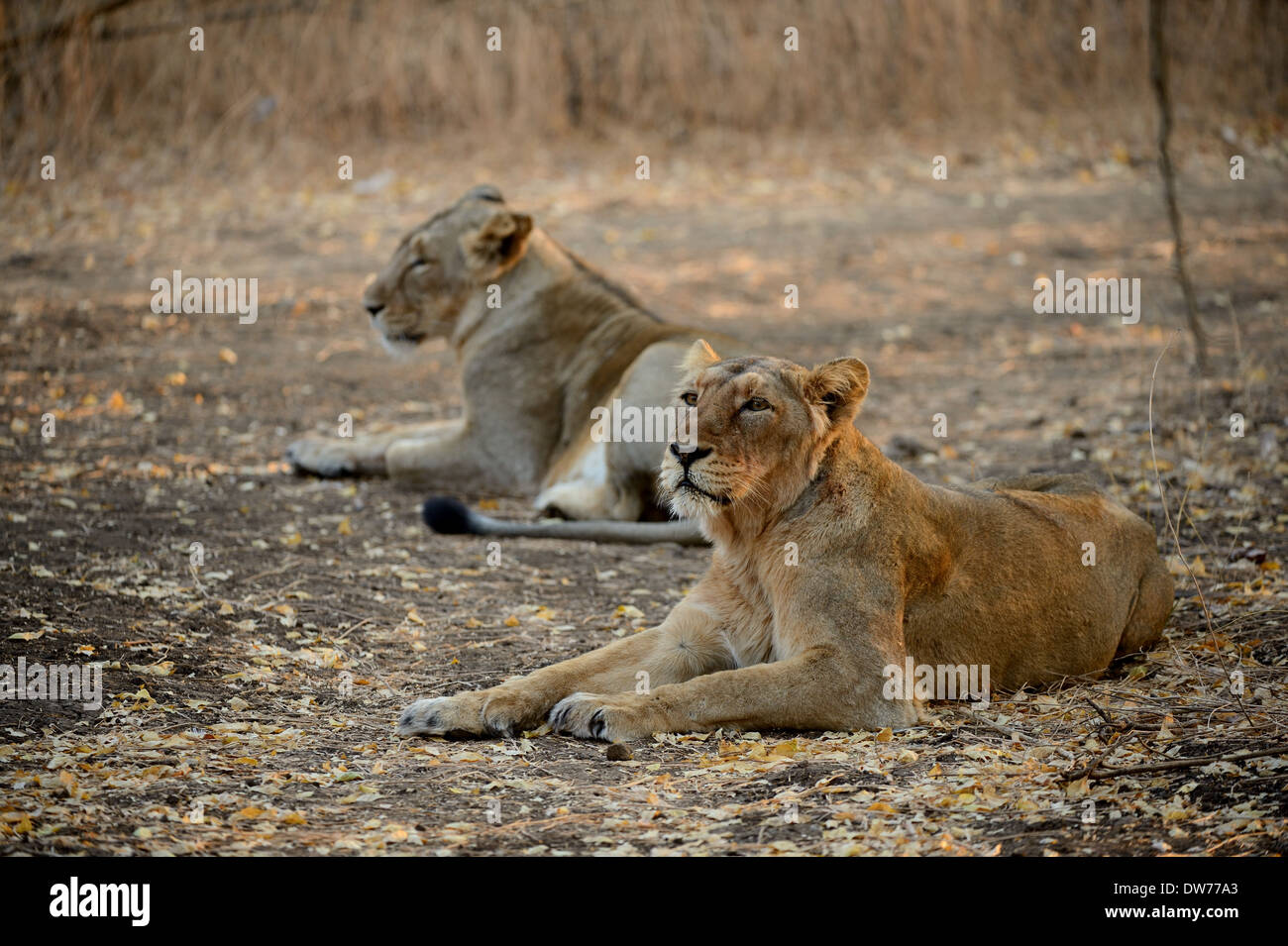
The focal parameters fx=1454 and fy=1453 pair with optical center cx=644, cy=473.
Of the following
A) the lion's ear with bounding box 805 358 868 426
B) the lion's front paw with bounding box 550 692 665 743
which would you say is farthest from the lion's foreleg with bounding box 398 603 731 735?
the lion's ear with bounding box 805 358 868 426

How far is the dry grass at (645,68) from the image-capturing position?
1612 cm

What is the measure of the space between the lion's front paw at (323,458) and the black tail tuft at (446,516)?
1416mm

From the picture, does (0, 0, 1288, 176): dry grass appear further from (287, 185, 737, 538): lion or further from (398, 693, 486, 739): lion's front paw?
(398, 693, 486, 739): lion's front paw

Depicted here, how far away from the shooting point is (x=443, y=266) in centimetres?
896

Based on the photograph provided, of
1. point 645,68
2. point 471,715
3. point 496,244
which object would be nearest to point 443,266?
point 496,244

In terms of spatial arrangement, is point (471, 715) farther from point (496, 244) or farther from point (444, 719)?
point (496, 244)

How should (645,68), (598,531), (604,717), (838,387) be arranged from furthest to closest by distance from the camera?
(645,68) → (598,531) → (838,387) → (604,717)

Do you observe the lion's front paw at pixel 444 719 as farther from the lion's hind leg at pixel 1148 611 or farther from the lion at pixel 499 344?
the lion at pixel 499 344

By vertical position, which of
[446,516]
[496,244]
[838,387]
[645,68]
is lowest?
[446,516]

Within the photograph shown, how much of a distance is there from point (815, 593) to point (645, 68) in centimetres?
1421

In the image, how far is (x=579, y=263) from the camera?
9367 millimetres

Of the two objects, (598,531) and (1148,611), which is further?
(598,531)

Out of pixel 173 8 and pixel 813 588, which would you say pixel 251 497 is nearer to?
pixel 813 588
